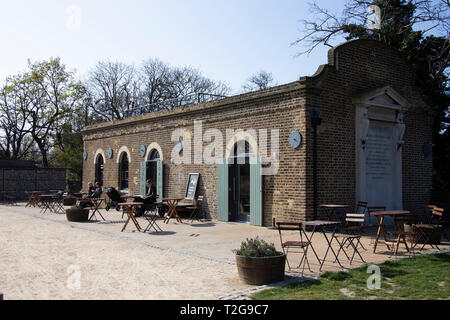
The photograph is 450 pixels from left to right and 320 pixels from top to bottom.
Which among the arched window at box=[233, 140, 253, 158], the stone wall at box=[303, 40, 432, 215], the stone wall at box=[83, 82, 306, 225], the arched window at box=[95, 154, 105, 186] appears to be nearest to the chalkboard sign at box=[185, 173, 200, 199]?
the stone wall at box=[83, 82, 306, 225]

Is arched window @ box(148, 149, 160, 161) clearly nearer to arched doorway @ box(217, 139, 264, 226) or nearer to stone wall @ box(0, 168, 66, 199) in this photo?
arched doorway @ box(217, 139, 264, 226)

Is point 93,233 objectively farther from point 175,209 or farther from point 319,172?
point 319,172

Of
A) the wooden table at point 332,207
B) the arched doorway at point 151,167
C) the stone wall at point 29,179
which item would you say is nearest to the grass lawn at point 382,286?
the wooden table at point 332,207

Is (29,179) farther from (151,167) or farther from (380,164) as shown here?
(380,164)

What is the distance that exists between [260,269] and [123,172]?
48.3 ft

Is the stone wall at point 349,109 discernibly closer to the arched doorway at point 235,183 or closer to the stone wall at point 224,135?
the stone wall at point 224,135

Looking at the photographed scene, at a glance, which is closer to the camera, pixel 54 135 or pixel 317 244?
pixel 317 244

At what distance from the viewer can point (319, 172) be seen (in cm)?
1122

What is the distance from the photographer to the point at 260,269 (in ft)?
18.5

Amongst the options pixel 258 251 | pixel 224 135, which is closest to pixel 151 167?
pixel 224 135

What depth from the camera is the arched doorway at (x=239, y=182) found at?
12938 millimetres

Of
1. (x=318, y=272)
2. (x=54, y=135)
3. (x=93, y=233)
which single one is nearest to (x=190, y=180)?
(x=93, y=233)

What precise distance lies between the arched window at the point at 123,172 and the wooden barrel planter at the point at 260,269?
46.9 feet
